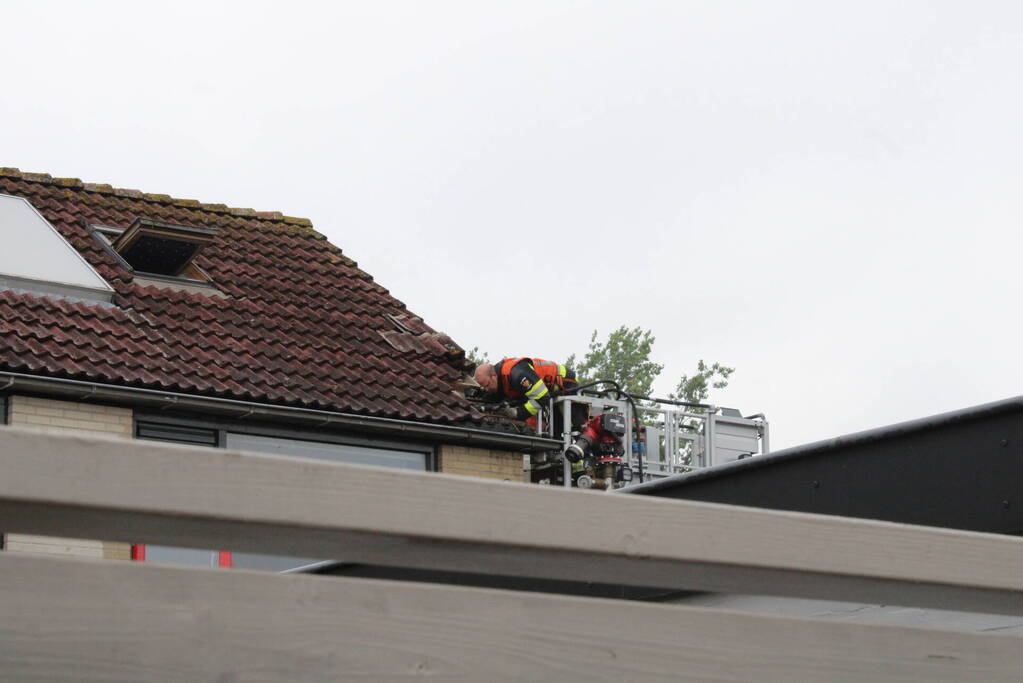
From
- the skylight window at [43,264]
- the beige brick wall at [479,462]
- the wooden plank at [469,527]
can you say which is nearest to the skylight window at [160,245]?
the skylight window at [43,264]

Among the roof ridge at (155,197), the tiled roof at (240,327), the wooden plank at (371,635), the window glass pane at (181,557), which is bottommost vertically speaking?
the window glass pane at (181,557)

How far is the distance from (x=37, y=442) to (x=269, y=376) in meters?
12.3

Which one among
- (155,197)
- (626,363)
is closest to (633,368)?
(626,363)

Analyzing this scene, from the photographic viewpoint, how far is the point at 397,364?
15.5 m

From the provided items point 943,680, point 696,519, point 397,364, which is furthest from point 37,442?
point 397,364

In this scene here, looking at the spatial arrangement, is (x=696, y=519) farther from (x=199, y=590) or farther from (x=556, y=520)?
(x=199, y=590)

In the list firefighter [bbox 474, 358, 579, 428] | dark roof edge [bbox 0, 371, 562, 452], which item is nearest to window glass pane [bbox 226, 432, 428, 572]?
dark roof edge [bbox 0, 371, 562, 452]

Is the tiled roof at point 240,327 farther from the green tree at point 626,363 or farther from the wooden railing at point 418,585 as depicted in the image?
the green tree at point 626,363

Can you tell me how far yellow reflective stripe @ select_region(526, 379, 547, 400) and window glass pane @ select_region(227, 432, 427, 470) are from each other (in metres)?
1.92

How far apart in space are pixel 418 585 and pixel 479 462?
42.0 feet

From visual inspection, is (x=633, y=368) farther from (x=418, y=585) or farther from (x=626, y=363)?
(x=418, y=585)

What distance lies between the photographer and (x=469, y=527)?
1993 mm

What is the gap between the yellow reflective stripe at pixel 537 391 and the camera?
16.0m

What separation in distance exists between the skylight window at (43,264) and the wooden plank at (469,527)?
12.7 meters
